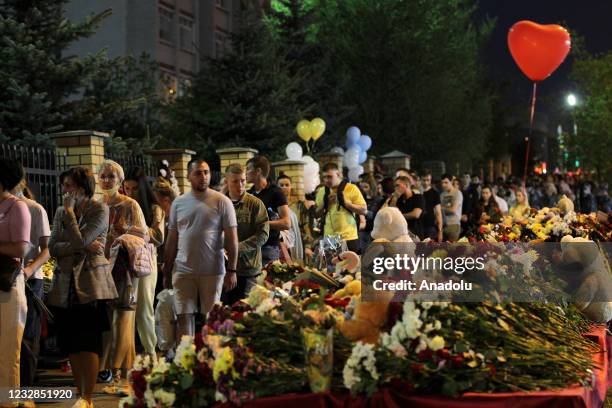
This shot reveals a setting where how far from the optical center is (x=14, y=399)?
8.12 m

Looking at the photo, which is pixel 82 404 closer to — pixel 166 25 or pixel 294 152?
pixel 294 152

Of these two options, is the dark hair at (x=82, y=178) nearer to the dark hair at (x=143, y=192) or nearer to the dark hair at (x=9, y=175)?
the dark hair at (x=9, y=175)

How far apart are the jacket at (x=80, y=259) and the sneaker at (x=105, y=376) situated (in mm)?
1668

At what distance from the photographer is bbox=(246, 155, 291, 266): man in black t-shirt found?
10.7 m

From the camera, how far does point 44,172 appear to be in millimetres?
13531

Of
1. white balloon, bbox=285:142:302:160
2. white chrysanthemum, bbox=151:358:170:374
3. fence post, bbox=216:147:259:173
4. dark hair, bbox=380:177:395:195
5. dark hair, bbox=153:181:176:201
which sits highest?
white balloon, bbox=285:142:302:160

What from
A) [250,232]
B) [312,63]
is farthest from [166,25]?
[250,232]

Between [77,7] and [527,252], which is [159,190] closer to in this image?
[527,252]

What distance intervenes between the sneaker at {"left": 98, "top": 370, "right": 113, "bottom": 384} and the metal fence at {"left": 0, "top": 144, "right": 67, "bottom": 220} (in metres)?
3.62

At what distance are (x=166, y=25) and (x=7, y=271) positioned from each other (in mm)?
38877

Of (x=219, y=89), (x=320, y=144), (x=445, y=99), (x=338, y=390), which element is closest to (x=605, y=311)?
(x=338, y=390)

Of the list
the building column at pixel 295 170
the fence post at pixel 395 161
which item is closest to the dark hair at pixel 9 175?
the building column at pixel 295 170

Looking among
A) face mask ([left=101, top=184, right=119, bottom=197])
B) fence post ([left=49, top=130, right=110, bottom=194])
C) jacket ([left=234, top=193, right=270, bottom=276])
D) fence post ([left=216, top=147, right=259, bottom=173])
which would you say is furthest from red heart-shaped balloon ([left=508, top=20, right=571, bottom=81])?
face mask ([left=101, top=184, right=119, bottom=197])

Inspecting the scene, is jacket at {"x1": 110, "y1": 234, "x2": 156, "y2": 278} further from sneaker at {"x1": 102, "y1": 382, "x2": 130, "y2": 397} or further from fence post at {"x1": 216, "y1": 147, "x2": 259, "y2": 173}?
fence post at {"x1": 216, "y1": 147, "x2": 259, "y2": 173}
